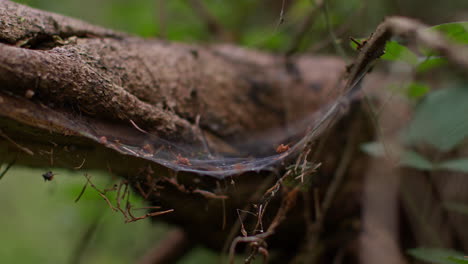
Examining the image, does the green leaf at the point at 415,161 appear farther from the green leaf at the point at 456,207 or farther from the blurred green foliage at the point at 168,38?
the green leaf at the point at 456,207

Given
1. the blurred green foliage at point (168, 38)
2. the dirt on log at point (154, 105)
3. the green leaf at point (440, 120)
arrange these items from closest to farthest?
1. the dirt on log at point (154, 105)
2. the green leaf at point (440, 120)
3. the blurred green foliage at point (168, 38)

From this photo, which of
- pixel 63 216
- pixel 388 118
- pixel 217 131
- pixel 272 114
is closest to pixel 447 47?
pixel 217 131

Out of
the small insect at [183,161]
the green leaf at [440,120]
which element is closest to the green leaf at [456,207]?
the green leaf at [440,120]

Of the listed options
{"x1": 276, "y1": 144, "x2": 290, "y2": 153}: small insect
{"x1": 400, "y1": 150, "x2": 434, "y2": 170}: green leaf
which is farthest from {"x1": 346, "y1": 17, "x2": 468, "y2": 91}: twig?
{"x1": 400, "y1": 150, "x2": 434, "y2": 170}: green leaf

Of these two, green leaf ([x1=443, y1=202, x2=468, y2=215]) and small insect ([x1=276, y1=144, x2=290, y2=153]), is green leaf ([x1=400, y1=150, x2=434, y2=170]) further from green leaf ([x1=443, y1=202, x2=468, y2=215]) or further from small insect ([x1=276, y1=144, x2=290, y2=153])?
small insect ([x1=276, y1=144, x2=290, y2=153])

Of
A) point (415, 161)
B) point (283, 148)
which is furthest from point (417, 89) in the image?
point (283, 148)

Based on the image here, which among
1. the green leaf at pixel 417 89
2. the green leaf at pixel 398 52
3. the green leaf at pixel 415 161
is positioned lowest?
the green leaf at pixel 415 161
